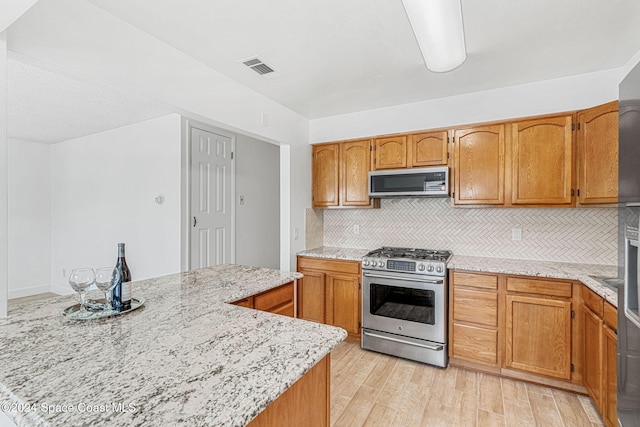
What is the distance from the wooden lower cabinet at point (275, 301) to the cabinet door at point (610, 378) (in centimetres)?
184

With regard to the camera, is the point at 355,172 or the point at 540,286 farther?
the point at 355,172

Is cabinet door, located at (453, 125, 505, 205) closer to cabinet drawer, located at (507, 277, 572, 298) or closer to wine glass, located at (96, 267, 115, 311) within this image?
cabinet drawer, located at (507, 277, 572, 298)

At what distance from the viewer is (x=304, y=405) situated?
1057 mm

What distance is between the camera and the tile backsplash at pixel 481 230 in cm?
261

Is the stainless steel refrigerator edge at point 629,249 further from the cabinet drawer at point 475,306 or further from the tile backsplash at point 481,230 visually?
the tile backsplash at point 481,230

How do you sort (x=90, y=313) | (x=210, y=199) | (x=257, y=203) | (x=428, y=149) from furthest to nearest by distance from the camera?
(x=257, y=203), (x=210, y=199), (x=428, y=149), (x=90, y=313)

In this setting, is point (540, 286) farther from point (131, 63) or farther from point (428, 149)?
point (131, 63)

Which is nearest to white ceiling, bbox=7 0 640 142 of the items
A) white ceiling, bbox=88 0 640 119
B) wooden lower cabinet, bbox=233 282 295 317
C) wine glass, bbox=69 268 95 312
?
white ceiling, bbox=88 0 640 119

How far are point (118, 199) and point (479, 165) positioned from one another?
14.1 feet

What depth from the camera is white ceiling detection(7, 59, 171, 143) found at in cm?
256

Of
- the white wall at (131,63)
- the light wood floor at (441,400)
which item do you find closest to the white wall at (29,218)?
the white wall at (131,63)

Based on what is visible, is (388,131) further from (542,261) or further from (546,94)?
(542,261)

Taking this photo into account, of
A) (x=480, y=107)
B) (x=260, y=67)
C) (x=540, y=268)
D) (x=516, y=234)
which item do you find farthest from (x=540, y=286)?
(x=260, y=67)

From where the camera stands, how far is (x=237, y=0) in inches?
64.9
